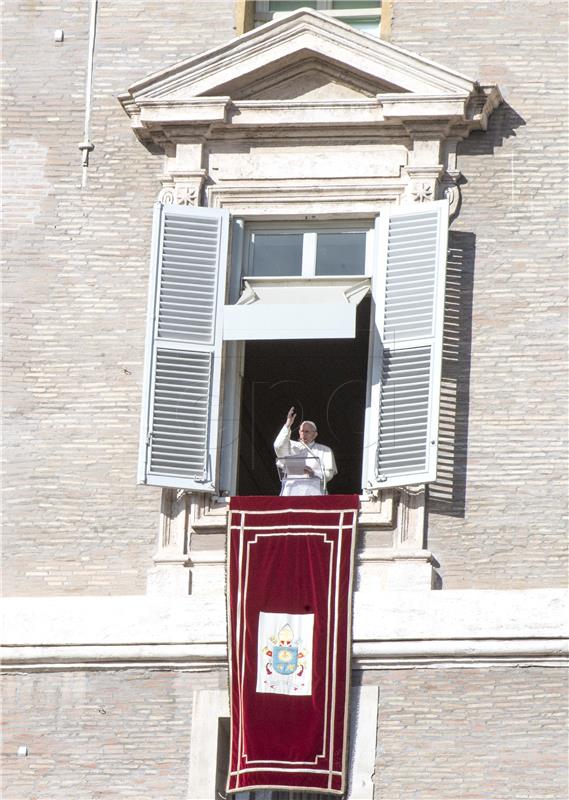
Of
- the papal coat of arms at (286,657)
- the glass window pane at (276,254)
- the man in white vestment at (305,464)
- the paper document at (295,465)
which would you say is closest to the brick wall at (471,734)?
the papal coat of arms at (286,657)

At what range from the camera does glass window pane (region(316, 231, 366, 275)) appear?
22.5 m

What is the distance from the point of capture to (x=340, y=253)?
22.5 m

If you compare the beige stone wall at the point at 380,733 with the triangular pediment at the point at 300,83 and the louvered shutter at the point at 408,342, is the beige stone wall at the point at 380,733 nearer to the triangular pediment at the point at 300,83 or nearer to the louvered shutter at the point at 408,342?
the louvered shutter at the point at 408,342

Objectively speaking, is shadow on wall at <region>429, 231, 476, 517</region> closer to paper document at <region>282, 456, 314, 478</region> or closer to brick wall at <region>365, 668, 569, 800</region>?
paper document at <region>282, 456, 314, 478</region>

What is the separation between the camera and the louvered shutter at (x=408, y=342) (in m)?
21.7

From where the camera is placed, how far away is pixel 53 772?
21.3 meters

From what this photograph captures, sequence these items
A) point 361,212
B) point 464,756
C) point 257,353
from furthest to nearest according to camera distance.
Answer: point 257,353, point 361,212, point 464,756

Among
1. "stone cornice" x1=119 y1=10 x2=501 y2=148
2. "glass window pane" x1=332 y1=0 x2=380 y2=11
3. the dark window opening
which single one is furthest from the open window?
the dark window opening

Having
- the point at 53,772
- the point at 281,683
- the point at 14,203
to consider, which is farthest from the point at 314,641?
the point at 14,203

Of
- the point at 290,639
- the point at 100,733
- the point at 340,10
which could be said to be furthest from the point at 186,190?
the point at 100,733

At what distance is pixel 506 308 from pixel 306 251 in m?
1.57

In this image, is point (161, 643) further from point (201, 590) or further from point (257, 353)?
point (257, 353)

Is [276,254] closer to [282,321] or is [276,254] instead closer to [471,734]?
[282,321]

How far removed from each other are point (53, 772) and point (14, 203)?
443 centimetres
